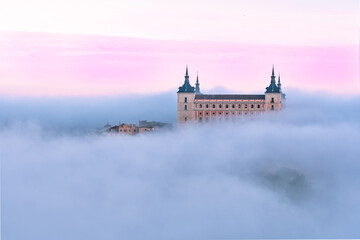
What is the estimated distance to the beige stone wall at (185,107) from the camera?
14398 mm

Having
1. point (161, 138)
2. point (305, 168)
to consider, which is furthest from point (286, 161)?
point (161, 138)

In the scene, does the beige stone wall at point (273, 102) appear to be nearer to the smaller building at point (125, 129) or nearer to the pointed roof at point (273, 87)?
the pointed roof at point (273, 87)

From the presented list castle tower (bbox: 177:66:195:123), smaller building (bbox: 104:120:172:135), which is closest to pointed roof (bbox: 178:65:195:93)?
castle tower (bbox: 177:66:195:123)

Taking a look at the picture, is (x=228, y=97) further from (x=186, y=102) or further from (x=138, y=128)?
(x=138, y=128)

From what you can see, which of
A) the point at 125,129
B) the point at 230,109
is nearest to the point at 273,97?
the point at 230,109

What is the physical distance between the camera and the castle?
567 inches

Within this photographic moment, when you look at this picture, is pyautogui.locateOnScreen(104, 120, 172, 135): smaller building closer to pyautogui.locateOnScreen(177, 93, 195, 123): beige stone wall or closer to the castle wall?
pyautogui.locateOnScreen(177, 93, 195, 123): beige stone wall

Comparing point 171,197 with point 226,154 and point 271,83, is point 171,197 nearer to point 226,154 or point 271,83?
point 226,154

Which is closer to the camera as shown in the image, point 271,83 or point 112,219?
point 112,219

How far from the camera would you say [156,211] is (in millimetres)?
12719

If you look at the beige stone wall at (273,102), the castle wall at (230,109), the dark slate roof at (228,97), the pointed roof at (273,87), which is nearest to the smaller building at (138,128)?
the castle wall at (230,109)

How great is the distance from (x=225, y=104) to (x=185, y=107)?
93cm

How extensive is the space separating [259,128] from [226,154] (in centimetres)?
97

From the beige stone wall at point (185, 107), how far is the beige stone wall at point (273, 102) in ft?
5.63
